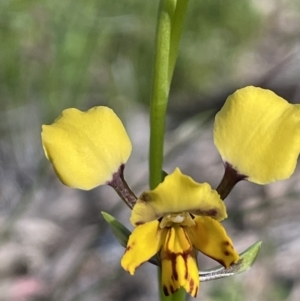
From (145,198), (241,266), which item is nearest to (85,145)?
(145,198)

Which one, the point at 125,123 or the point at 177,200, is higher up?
the point at 177,200

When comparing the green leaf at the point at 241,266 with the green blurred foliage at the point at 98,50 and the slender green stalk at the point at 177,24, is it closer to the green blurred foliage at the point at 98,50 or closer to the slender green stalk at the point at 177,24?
the slender green stalk at the point at 177,24

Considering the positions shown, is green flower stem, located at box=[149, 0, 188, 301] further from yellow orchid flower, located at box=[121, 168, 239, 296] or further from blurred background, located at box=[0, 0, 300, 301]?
blurred background, located at box=[0, 0, 300, 301]

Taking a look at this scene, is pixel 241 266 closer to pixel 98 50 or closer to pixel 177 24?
pixel 177 24

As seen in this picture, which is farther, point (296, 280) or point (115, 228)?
point (296, 280)

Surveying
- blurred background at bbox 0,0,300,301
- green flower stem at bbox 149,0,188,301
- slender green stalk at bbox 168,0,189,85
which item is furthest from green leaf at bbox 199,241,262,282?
blurred background at bbox 0,0,300,301

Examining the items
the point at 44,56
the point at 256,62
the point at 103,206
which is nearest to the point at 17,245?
the point at 103,206

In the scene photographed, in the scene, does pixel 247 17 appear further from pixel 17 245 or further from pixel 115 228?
pixel 115 228
